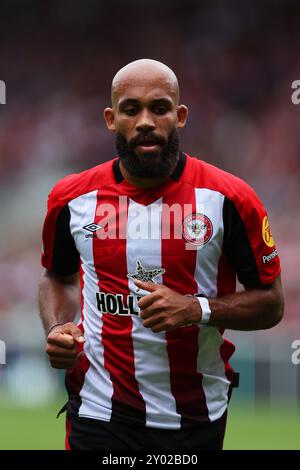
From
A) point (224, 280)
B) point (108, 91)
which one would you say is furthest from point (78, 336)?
point (108, 91)

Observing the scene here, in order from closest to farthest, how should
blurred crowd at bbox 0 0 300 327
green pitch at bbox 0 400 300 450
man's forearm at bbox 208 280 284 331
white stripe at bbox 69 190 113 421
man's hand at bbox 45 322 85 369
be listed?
man's hand at bbox 45 322 85 369 < man's forearm at bbox 208 280 284 331 < white stripe at bbox 69 190 113 421 < green pitch at bbox 0 400 300 450 < blurred crowd at bbox 0 0 300 327

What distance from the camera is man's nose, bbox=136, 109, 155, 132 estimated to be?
297cm

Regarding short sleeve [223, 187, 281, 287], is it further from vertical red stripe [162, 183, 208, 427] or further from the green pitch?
the green pitch

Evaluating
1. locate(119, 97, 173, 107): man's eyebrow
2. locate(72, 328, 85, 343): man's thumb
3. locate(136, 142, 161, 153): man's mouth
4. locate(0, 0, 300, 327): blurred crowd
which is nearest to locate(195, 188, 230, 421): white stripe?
locate(136, 142, 161, 153): man's mouth

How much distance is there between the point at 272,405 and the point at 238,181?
4.58 meters

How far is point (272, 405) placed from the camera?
7312mm

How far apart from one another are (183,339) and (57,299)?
55cm

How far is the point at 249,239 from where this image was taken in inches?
119

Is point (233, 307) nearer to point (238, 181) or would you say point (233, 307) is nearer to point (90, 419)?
point (238, 181)

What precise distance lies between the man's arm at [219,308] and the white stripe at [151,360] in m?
0.24

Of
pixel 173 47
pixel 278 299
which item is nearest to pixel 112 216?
pixel 278 299

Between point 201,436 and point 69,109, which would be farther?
point 69,109

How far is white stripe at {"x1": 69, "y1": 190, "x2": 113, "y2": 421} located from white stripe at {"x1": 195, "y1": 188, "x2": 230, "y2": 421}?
359 mm

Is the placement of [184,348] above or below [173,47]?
below
